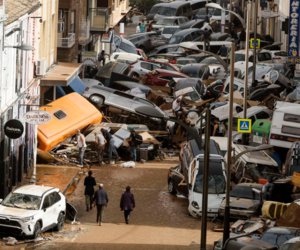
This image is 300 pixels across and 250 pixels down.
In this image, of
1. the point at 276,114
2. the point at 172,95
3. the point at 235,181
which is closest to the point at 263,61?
the point at 172,95

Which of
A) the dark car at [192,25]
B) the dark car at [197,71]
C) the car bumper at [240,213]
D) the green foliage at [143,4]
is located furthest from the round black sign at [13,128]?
the green foliage at [143,4]

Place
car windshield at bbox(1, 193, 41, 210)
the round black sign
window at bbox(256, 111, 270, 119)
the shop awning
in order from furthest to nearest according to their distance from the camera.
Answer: window at bbox(256, 111, 270, 119), the shop awning, the round black sign, car windshield at bbox(1, 193, 41, 210)

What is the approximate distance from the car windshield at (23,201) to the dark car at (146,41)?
5407cm

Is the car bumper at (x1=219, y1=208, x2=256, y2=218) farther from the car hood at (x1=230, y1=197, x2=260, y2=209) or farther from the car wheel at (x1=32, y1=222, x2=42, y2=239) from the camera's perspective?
the car wheel at (x1=32, y1=222, x2=42, y2=239)

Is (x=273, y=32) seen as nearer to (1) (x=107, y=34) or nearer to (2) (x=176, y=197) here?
(1) (x=107, y=34)

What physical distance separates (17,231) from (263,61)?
43639 mm

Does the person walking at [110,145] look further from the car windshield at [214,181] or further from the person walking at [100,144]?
the car windshield at [214,181]

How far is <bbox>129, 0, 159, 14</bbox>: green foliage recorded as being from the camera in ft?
401

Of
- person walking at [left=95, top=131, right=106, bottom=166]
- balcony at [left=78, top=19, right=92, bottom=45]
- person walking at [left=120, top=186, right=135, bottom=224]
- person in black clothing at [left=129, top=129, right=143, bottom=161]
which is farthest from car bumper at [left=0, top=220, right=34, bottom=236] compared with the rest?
balcony at [left=78, top=19, right=92, bottom=45]

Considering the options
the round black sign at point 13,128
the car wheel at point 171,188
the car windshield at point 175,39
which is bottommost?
the car wheel at point 171,188

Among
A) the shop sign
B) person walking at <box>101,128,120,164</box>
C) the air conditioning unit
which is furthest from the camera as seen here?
the shop sign

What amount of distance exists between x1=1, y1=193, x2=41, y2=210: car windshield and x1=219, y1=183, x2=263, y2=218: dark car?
577 cm

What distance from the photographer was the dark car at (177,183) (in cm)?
4047

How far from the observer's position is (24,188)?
34.8 m
